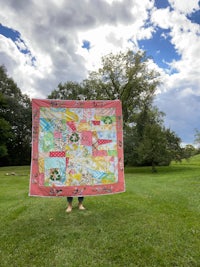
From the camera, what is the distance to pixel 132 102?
29328 millimetres

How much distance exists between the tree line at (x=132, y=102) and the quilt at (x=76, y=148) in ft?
54.5

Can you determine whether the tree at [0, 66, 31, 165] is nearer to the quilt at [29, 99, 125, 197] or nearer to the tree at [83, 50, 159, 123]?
the tree at [83, 50, 159, 123]

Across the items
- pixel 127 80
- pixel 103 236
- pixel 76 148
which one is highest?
pixel 127 80

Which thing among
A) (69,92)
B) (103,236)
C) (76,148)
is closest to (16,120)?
(69,92)

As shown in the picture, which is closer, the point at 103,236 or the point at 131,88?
the point at 103,236

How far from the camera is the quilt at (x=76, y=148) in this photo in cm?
600

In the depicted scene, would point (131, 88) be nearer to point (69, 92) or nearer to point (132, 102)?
point (132, 102)

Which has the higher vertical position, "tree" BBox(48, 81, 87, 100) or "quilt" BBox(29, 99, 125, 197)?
"tree" BBox(48, 81, 87, 100)

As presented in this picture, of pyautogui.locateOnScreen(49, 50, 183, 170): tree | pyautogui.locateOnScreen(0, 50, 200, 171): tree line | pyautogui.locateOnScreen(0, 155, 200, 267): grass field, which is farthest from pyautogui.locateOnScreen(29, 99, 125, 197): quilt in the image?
pyautogui.locateOnScreen(49, 50, 183, 170): tree

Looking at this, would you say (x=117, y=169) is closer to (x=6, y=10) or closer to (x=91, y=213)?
(x=91, y=213)

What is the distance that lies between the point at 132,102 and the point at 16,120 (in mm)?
18445

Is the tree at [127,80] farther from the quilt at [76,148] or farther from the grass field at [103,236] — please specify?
the quilt at [76,148]

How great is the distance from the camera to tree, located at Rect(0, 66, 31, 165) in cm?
3503

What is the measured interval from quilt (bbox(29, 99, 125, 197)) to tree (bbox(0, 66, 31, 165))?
30758mm
